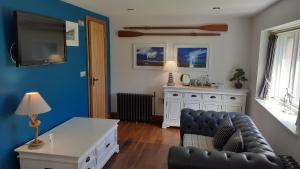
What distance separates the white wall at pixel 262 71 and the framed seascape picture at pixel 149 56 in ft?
5.85

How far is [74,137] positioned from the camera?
282 cm

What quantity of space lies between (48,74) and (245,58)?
143 inches

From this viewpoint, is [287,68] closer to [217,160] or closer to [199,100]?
[199,100]

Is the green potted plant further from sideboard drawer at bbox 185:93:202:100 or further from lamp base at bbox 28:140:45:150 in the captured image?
lamp base at bbox 28:140:45:150

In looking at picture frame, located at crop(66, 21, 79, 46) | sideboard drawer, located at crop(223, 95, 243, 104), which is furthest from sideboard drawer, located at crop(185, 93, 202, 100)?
picture frame, located at crop(66, 21, 79, 46)

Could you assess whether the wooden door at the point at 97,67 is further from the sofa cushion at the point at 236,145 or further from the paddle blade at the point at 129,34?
the sofa cushion at the point at 236,145

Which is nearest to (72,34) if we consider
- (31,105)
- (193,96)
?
(31,105)

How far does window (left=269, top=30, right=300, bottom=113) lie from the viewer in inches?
119

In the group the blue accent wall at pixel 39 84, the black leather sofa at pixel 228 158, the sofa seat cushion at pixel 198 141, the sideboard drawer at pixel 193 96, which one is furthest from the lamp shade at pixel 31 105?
the sideboard drawer at pixel 193 96

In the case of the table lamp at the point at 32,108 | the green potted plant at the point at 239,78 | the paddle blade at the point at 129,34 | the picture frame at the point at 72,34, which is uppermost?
the paddle blade at the point at 129,34

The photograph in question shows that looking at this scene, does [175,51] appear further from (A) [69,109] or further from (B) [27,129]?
(B) [27,129]

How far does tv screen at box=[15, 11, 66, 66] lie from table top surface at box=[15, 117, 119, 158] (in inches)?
34.9

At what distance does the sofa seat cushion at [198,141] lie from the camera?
2877 mm

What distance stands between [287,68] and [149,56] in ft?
8.68
